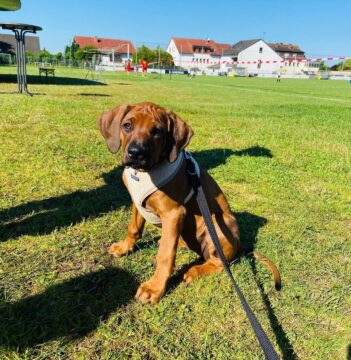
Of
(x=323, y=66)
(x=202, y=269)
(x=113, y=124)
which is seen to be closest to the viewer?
(x=113, y=124)

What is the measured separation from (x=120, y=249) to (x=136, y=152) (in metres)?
1.11

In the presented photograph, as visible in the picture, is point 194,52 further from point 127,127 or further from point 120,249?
point 127,127

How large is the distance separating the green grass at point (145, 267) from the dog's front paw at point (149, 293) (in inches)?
2.3

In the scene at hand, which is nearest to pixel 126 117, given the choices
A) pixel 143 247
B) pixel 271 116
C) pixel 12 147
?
pixel 143 247

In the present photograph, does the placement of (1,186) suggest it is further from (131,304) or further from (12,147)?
(131,304)

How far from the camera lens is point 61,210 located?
391cm

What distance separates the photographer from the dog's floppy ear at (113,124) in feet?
8.75

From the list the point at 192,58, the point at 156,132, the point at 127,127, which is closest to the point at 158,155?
the point at 156,132

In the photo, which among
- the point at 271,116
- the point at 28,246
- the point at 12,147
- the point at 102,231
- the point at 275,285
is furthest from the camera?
the point at 271,116

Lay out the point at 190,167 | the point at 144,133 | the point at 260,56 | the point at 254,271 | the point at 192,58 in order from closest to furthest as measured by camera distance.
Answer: the point at 144,133, the point at 190,167, the point at 254,271, the point at 260,56, the point at 192,58

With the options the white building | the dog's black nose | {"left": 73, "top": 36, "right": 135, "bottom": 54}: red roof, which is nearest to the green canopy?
the dog's black nose

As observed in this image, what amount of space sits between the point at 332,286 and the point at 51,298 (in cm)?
222

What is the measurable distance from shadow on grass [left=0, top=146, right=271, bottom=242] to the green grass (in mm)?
12

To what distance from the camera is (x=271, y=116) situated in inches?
475
